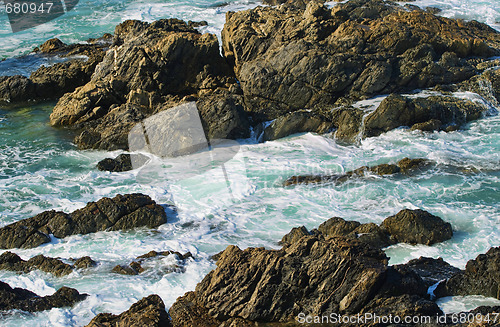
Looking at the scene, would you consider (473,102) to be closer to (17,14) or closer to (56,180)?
(56,180)

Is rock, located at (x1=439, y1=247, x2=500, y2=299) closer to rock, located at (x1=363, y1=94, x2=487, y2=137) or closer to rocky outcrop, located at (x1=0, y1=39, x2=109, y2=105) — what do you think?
rock, located at (x1=363, y1=94, x2=487, y2=137)

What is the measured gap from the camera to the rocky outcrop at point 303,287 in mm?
9195

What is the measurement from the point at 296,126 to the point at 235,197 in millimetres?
4656

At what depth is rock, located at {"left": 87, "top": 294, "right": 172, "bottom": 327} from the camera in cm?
920

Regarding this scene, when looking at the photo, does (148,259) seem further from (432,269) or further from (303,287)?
(432,269)

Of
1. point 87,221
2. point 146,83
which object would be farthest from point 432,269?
point 146,83

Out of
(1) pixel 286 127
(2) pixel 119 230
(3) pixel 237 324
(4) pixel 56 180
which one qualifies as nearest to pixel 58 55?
(4) pixel 56 180

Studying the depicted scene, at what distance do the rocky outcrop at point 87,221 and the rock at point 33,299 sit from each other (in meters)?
2.93

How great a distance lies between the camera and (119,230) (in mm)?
14289

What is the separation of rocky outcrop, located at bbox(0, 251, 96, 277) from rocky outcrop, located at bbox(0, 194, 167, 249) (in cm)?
98

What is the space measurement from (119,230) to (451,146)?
1112 centimetres

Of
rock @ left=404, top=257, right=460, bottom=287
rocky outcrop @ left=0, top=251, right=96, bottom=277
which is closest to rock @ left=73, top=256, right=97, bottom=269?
rocky outcrop @ left=0, top=251, right=96, bottom=277

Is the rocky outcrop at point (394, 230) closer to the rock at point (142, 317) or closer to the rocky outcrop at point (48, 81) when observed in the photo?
the rock at point (142, 317)

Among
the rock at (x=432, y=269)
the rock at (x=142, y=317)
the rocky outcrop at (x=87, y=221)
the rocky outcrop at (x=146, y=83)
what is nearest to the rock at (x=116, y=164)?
the rocky outcrop at (x=146, y=83)
